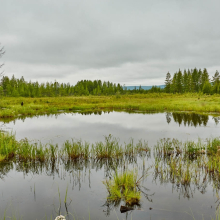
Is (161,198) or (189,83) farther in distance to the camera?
(189,83)

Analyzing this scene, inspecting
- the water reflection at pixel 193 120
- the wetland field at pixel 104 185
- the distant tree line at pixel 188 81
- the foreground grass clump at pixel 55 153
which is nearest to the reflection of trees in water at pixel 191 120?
the water reflection at pixel 193 120

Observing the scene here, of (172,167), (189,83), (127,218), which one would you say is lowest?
(127,218)

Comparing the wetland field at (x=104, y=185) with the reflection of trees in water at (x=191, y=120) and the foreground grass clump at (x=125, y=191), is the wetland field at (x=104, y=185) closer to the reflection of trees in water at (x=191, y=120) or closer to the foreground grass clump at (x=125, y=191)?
the foreground grass clump at (x=125, y=191)

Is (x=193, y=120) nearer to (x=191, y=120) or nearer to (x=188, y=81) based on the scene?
(x=191, y=120)

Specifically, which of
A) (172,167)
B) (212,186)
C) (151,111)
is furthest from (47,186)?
(151,111)

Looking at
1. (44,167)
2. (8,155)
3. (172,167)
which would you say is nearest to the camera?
(172,167)

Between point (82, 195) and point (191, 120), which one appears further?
point (191, 120)

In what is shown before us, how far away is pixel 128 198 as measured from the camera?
5.20 meters

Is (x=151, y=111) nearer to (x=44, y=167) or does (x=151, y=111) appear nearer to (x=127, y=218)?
(x=44, y=167)

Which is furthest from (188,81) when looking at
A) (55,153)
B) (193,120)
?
(55,153)

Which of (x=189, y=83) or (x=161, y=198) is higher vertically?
(x=189, y=83)

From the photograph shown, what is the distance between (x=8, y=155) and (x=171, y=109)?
84.0 feet

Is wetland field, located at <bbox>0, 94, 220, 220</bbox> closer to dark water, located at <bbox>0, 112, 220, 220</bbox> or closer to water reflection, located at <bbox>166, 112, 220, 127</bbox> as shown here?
dark water, located at <bbox>0, 112, 220, 220</bbox>

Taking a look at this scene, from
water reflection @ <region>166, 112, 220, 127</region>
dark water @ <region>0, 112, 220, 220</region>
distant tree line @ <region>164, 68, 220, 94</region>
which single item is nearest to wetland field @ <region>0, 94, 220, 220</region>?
dark water @ <region>0, 112, 220, 220</region>
